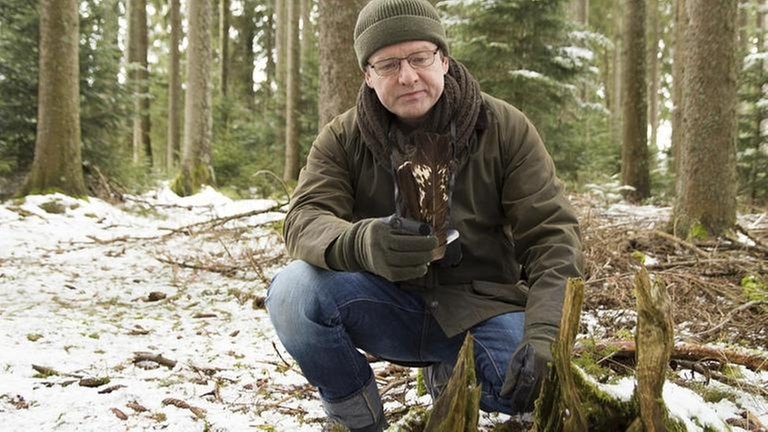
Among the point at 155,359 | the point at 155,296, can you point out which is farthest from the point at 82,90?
the point at 155,359

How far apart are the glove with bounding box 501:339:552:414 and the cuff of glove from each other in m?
0.61

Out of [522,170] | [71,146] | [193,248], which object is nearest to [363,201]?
[522,170]

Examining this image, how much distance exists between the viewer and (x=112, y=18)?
10203 mm

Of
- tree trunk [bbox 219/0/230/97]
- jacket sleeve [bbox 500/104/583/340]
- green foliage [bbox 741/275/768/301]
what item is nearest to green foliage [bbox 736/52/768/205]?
green foliage [bbox 741/275/768/301]

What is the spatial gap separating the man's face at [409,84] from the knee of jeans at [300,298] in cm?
71

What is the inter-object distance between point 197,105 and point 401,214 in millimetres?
10451

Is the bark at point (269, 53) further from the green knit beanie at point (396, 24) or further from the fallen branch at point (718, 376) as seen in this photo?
the fallen branch at point (718, 376)

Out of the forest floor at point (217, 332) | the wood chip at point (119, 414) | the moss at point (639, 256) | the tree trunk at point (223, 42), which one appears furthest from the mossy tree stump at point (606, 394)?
the tree trunk at point (223, 42)

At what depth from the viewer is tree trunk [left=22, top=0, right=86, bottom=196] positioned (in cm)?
812

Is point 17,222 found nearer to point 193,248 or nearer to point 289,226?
point 193,248

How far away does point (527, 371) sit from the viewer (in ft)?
6.34

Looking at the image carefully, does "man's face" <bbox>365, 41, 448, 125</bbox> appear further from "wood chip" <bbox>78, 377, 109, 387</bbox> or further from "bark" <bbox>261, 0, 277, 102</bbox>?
"bark" <bbox>261, 0, 277, 102</bbox>

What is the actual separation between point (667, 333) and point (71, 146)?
Result: 27.8 ft

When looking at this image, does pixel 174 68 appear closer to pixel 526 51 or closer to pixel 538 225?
pixel 526 51
